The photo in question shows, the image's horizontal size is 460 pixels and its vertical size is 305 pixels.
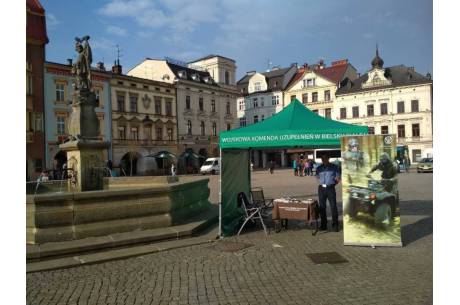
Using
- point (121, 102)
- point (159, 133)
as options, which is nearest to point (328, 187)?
point (121, 102)

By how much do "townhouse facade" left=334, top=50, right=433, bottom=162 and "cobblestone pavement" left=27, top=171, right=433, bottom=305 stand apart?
48157mm

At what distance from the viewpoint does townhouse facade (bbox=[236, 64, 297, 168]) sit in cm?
6462

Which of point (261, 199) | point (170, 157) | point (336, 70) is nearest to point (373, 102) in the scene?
point (336, 70)

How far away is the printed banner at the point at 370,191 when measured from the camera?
7.58 meters

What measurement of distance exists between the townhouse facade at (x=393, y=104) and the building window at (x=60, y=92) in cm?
3849

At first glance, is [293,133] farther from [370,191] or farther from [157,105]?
[157,105]

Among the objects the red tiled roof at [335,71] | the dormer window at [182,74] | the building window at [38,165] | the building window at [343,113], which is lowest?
the building window at [38,165]

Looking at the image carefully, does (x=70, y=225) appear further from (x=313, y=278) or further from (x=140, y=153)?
(x=140, y=153)

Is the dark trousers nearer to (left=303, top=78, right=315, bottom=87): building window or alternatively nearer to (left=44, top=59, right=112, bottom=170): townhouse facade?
(left=44, top=59, right=112, bottom=170): townhouse facade

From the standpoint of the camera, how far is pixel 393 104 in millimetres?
55031

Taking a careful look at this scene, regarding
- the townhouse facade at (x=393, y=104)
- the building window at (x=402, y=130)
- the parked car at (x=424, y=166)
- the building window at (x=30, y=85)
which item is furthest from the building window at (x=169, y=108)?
the building window at (x=402, y=130)

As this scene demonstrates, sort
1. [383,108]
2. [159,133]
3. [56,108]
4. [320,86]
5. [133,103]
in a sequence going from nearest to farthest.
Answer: [56,108] < [133,103] < [159,133] < [383,108] < [320,86]

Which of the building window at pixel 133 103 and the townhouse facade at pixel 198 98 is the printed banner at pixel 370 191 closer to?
the building window at pixel 133 103

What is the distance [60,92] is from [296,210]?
35541mm
